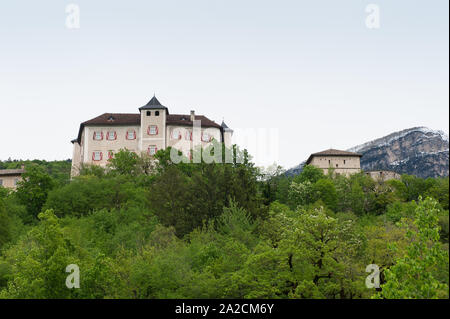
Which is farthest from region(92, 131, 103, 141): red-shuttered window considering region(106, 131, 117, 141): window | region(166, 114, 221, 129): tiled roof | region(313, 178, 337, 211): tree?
region(313, 178, 337, 211): tree

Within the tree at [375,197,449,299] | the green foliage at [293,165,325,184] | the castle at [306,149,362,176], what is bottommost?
the tree at [375,197,449,299]

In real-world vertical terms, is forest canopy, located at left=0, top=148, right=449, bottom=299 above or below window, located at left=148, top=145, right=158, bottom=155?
below

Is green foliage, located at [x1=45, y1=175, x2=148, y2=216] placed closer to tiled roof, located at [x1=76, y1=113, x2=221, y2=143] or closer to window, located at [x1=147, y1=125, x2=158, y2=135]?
window, located at [x1=147, y1=125, x2=158, y2=135]

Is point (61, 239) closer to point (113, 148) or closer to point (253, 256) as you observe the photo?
point (253, 256)

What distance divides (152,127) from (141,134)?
1830mm

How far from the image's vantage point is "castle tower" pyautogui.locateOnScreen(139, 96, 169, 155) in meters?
83.8

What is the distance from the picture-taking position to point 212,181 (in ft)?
170

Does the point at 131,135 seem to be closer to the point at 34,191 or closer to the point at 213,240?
the point at 34,191

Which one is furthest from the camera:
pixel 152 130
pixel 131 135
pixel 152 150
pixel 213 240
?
pixel 131 135

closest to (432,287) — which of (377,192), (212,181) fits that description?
(212,181)

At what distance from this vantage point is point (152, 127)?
85.1m

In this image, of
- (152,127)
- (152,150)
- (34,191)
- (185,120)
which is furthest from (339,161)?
(34,191)

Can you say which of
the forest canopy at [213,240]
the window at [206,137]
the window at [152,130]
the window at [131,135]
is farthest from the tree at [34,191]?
the window at [206,137]
